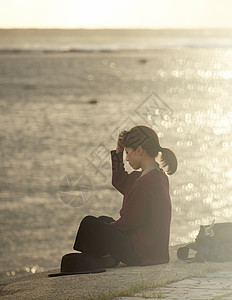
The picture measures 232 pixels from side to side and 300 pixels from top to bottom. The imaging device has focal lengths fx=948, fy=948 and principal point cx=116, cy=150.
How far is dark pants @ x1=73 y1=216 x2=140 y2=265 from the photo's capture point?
786 centimetres

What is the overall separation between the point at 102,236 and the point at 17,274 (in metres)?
4.61

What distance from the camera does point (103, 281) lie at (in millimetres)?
7465

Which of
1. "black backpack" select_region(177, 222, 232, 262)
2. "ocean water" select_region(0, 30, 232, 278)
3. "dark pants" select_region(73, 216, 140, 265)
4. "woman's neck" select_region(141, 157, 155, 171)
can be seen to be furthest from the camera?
"ocean water" select_region(0, 30, 232, 278)

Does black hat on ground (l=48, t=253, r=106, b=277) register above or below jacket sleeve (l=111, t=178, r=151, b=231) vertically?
below

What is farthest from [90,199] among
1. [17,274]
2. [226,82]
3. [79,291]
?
[226,82]

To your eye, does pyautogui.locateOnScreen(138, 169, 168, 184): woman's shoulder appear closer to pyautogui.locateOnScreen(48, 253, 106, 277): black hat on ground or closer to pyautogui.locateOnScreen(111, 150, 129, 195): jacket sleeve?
pyautogui.locateOnScreen(111, 150, 129, 195): jacket sleeve

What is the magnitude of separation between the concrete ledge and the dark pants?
0.50 feet

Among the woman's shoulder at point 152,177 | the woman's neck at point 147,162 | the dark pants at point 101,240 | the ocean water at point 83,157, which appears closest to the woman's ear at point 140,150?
the woman's neck at point 147,162

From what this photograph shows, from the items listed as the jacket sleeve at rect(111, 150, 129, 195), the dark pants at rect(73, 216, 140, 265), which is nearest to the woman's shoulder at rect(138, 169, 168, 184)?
the jacket sleeve at rect(111, 150, 129, 195)

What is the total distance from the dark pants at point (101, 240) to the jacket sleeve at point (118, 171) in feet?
1.15

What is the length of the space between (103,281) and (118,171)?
1.02m

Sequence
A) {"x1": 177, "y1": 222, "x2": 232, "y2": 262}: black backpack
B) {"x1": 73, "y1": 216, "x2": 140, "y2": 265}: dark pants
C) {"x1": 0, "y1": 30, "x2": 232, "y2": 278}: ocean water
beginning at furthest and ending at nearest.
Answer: {"x1": 0, "y1": 30, "x2": 232, "y2": 278}: ocean water → {"x1": 177, "y1": 222, "x2": 232, "y2": 262}: black backpack → {"x1": 73, "y1": 216, "x2": 140, "y2": 265}: dark pants

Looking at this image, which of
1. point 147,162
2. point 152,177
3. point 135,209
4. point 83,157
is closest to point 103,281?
point 135,209

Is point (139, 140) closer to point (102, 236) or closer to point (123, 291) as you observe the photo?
point (102, 236)
